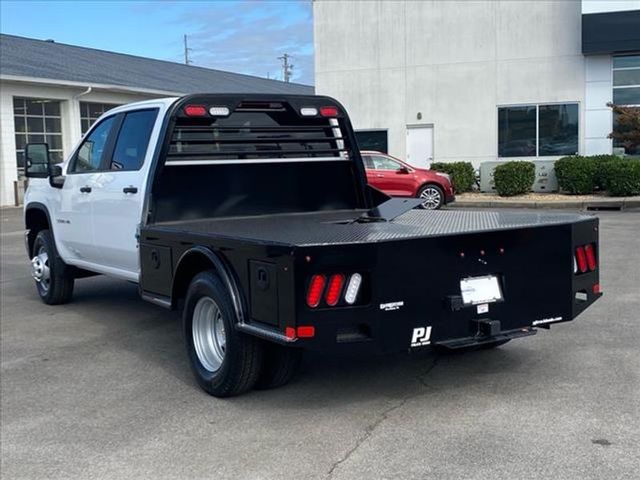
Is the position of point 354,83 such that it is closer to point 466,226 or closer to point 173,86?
point 173,86

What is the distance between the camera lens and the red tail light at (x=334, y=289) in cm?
443

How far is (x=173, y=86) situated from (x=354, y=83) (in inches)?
469

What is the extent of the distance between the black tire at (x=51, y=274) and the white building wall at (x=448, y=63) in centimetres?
1754

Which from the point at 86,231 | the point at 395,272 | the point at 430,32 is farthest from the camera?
the point at 430,32

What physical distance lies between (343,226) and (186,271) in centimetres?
123

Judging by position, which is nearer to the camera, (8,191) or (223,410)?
(223,410)

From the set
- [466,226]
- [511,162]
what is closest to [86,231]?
[466,226]

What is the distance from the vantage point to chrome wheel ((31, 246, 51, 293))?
8.82 m

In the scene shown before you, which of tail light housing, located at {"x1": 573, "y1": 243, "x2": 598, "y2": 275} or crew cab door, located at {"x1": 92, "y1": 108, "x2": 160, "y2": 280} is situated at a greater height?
crew cab door, located at {"x1": 92, "y1": 108, "x2": 160, "y2": 280}

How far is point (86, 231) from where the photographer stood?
771 cm

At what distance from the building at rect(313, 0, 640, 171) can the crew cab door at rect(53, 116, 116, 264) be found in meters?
17.9

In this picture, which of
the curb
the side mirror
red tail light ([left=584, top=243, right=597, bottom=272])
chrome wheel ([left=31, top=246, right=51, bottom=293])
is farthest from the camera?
the curb

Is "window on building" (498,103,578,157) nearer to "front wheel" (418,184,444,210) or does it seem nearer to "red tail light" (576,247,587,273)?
"front wheel" (418,184,444,210)

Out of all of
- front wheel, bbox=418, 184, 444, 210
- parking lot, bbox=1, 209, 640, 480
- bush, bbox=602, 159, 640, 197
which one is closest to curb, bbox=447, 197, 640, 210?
bush, bbox=602, 159, 640, 197
